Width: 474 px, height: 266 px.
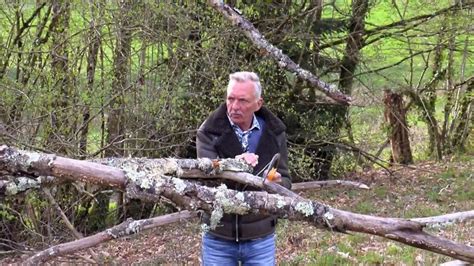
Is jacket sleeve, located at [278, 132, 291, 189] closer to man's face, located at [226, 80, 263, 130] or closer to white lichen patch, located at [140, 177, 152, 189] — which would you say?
man's face, located at [226, 80, 263, 130]

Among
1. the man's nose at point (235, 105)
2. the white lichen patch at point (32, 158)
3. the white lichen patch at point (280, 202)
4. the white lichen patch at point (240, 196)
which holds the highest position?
the man's nose at point (235, 105)

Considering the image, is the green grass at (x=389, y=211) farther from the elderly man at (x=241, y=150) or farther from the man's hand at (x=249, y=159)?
the man's hand at (x=249, y=159)

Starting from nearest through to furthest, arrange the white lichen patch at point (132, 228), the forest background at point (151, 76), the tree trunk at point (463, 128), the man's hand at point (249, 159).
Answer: the man's hand at point (249, 159), the white lichen patch at point (132, 228), the forest background at point (151, 76), the tree trunk at point (463, 128)

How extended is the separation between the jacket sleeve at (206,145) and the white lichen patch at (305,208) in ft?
3.39

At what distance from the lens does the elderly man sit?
3.99 m

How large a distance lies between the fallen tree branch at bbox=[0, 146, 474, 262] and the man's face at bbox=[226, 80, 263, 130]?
770 mm

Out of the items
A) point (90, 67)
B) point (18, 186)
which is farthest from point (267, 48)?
point (90, 67)

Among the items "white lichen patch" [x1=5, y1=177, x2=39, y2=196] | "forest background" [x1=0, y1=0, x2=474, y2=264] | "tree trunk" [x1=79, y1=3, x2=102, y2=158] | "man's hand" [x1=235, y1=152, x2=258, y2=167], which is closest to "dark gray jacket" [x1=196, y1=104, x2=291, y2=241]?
"man's hand" [x1=235, y1=152, x2=258, y2=167]

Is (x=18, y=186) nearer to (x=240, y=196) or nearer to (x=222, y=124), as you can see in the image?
(x=240, y=196)

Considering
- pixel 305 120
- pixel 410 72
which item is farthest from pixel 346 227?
pixel 410 72

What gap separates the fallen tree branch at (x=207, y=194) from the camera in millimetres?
2676

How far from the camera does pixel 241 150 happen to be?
4012 mm

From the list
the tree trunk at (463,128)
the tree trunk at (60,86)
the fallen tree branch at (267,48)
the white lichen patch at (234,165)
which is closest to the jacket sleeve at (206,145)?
the white lichen patch at (234,165)

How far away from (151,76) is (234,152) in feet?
20.2
